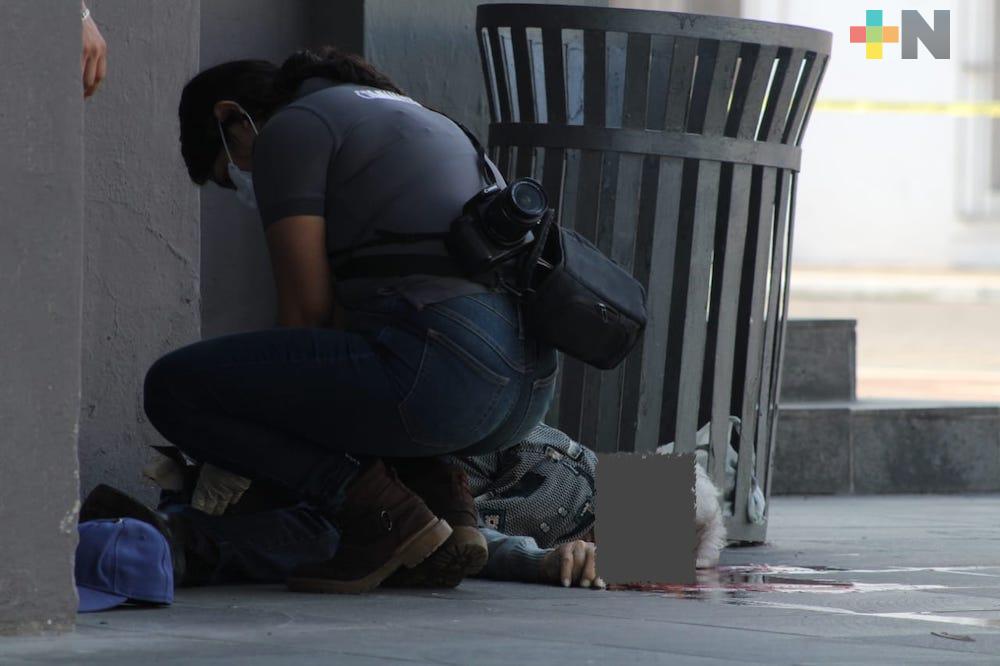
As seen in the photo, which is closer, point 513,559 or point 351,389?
point 351,389

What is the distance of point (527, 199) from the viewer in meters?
3.30

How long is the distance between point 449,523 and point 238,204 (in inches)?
70.6

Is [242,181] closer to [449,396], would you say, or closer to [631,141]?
[449,396]

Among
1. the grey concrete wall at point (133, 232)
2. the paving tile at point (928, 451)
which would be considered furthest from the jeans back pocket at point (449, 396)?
the paving tile at point (928, 451)

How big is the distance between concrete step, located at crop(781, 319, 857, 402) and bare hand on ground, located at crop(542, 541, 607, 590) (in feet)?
10.4

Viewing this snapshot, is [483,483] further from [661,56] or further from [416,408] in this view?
[661,56]

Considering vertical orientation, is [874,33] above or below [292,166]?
above

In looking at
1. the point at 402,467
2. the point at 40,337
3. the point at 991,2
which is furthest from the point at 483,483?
the point at 991,2

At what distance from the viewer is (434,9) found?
5066 millimetres

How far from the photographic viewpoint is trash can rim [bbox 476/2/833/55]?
173 inches

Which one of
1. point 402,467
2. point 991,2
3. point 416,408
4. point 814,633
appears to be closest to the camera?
point 814,633

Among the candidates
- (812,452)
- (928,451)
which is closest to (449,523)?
(812,452)

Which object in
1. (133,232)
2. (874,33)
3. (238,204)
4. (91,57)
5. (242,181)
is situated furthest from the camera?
(874,33)

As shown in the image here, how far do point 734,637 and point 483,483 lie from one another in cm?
132
